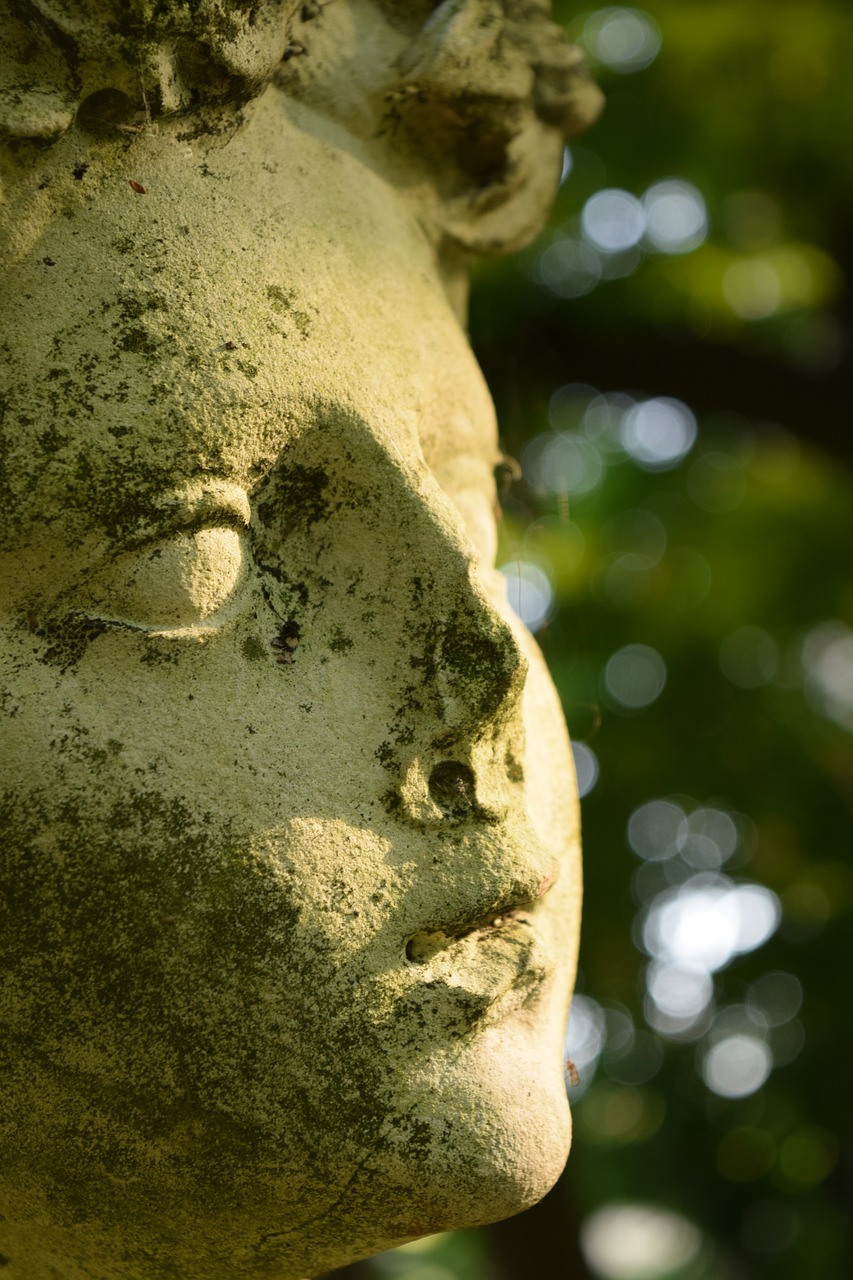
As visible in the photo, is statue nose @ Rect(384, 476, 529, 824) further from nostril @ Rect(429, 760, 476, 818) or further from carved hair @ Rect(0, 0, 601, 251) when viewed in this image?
carved hair @ Rect(0, 0, 601, 251)

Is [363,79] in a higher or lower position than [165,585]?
higher

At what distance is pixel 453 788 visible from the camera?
2.88ft

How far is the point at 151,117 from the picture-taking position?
2.79 ft

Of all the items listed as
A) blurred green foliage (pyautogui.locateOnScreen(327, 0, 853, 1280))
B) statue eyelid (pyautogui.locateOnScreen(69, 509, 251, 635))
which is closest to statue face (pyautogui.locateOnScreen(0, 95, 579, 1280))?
statue eyelid (pyautogui.locateOnScreen(69, 509, 251, 635))

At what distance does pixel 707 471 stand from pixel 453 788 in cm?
265

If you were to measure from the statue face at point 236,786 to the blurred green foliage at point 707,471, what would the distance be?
1261 millimetres

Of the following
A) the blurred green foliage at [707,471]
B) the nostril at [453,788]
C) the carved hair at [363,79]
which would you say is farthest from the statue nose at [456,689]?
the blurred green foliage at [707,471]

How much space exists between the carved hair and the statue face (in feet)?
0.14

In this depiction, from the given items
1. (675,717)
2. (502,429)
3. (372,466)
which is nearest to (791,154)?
(502,429)

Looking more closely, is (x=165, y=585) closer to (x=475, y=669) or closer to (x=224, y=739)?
(x=224, y=739)

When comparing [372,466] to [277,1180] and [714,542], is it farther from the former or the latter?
[714,542]

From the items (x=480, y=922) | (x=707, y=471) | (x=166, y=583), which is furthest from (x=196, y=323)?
(x=707, y=471)

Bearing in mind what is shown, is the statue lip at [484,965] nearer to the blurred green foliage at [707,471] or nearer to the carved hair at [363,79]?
the carved hair at [363,79]

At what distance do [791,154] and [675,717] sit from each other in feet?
4.44
